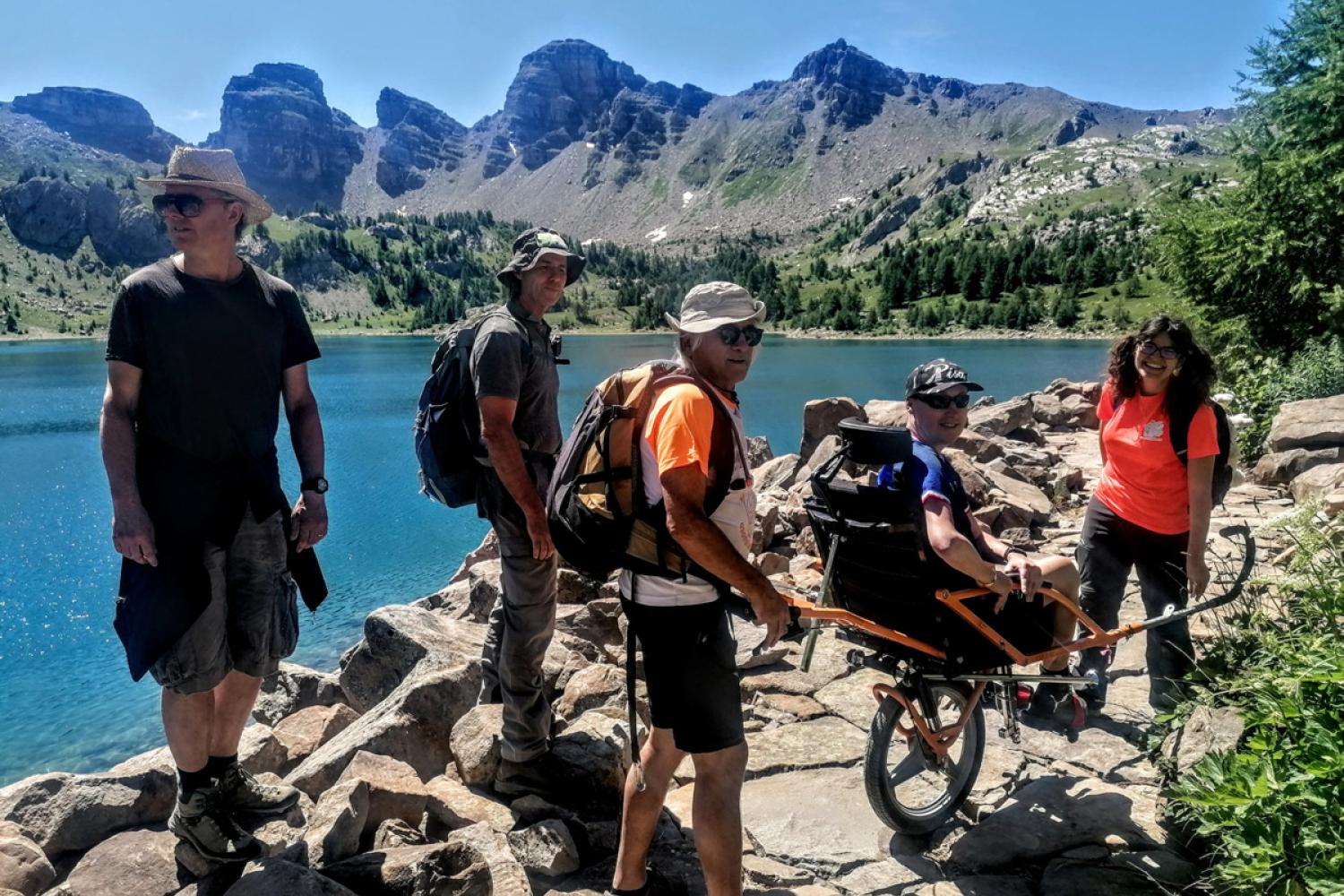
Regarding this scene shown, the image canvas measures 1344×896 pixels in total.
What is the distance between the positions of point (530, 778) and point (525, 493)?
1379 mm

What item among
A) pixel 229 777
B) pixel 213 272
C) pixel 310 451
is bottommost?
pixel 229 777

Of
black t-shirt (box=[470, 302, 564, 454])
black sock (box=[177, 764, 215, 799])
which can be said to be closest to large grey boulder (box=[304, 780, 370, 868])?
black sock (box=[177, 764, 215, 799])

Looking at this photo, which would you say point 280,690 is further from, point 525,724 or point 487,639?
point 525,724

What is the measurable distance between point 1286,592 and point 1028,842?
1.98 metres

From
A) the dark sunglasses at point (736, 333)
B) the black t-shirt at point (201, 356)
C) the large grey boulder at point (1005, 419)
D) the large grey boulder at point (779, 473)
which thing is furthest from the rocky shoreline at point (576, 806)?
the large grey boulder at point (1005, 419)

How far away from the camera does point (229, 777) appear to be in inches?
137

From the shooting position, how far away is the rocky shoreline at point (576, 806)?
3359mm

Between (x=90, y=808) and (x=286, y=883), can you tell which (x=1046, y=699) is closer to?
(x=286, y=883)

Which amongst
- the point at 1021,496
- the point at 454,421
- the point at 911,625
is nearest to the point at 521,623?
the point at 454,421

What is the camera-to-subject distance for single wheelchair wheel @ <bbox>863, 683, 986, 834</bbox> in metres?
3.78

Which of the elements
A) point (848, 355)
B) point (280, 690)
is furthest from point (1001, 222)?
point (280, 690)

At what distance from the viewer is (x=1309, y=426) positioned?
10383 mm

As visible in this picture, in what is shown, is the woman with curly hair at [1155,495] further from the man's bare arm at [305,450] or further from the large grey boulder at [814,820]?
the man's bare arm at [305,450]

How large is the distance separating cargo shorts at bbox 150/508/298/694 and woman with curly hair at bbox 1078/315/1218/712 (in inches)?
158
